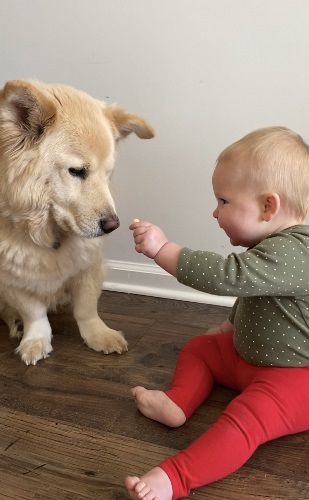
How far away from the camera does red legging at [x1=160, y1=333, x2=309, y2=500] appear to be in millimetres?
912

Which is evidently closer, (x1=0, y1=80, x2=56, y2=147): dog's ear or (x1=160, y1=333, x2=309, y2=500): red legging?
(x1=160, y1=333, x2=309, y2=500): red legging

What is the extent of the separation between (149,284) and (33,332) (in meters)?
0.60

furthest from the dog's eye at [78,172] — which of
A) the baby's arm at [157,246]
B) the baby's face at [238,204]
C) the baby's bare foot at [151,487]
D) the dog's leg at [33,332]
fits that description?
the baby's bare foot at [151,487]

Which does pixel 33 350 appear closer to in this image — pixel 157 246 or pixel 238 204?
pixel 157 246

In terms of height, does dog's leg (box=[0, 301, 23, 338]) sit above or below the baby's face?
below

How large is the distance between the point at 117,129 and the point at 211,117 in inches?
16.6

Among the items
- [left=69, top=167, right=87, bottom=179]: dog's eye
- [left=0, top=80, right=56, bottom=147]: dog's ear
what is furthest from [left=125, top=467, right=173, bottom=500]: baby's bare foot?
[left=0, top=80, right=56, bottom=147]: dog's ear

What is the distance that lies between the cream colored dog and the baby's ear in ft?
1.35

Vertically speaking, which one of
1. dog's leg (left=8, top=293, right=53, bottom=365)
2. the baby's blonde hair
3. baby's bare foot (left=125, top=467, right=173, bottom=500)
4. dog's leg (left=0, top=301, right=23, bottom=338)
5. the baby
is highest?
the baby's blonde hair

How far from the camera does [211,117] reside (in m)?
1.61

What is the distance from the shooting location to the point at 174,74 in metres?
1.61

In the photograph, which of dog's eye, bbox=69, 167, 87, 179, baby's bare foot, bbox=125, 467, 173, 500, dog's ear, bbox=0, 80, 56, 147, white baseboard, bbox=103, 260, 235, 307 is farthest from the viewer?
white baseboard, bbox=103, 260, 235, 307

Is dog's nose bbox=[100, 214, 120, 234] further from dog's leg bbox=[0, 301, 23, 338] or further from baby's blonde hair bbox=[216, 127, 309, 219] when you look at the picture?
dog's leg bbox=[0, 301, 23, 338]

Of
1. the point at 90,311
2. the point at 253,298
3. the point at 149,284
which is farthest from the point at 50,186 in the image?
the point at 149,284
